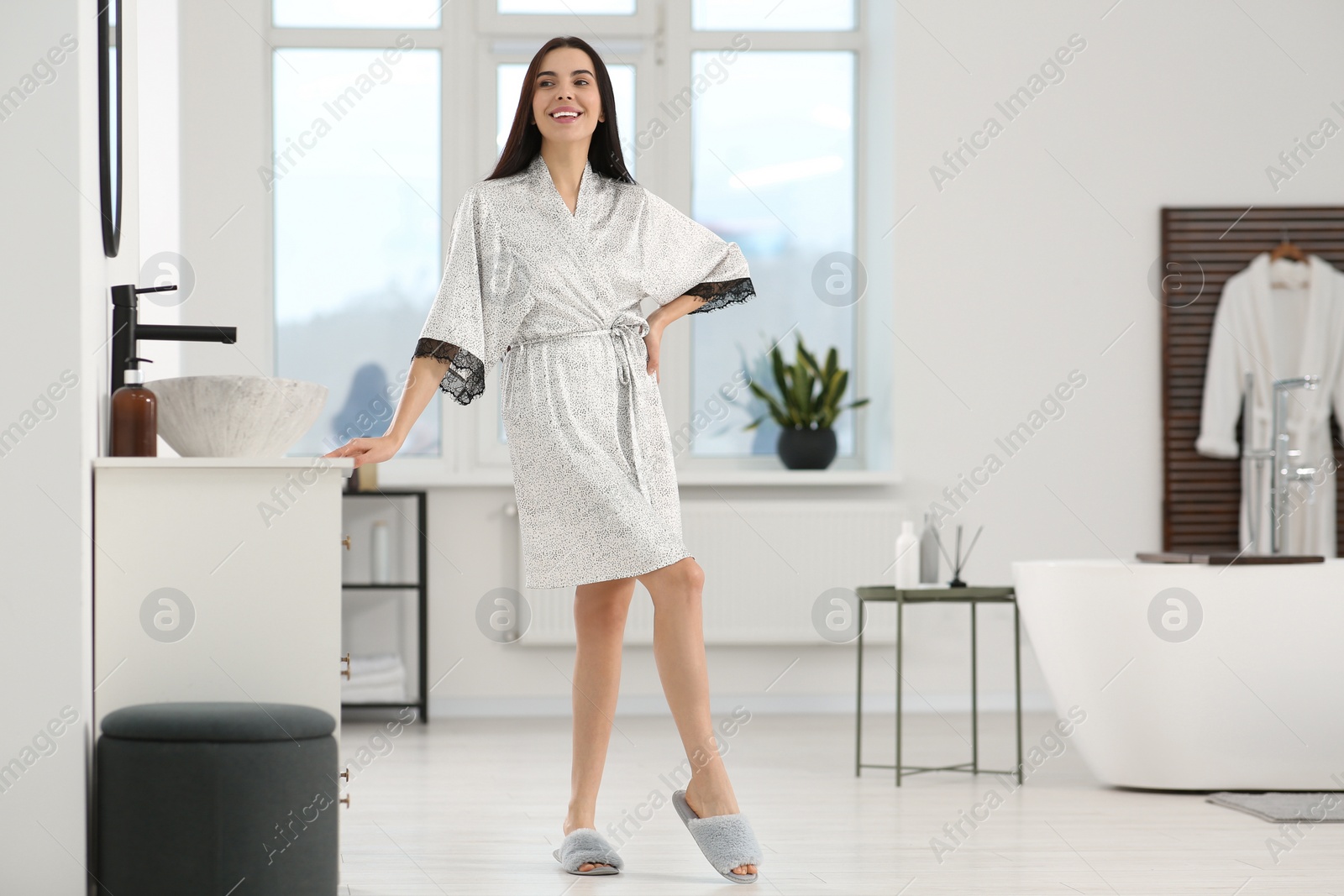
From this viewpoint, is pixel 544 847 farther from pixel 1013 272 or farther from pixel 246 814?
pixel 1013 272

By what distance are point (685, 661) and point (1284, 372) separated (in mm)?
3064

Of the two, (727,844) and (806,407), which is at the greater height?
(806,407)

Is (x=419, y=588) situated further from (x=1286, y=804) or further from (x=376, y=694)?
(x=1286, y=804)

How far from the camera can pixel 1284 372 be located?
419cm

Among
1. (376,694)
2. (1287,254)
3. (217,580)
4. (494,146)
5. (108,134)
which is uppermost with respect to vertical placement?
(494,146)

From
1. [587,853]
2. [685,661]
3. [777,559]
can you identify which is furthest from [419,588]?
[685,661]

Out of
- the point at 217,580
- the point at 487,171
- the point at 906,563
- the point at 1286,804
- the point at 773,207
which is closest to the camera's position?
the point at 217,580

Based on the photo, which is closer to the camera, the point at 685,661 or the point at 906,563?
the point at 685,661

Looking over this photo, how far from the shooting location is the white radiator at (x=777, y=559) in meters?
4.07

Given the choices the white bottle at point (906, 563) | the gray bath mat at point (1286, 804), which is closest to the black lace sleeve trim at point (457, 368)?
the white bottle at point (906, 563)

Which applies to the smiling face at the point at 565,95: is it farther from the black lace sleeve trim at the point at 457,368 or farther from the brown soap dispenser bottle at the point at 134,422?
the brown soap dispenser bottle at the point at 134,422

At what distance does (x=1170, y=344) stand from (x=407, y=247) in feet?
8.52

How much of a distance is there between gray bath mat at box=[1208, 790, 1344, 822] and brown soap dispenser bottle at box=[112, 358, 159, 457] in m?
2.16

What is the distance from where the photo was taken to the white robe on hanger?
4.11m
